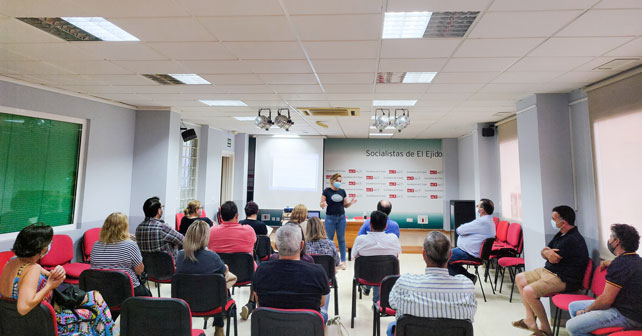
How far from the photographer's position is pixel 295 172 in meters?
9.08

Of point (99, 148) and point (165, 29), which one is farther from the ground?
point (165, 29)

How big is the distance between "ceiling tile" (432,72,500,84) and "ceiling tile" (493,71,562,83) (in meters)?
0.13

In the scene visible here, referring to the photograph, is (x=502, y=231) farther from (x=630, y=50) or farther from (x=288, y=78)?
(x=288, y=78)

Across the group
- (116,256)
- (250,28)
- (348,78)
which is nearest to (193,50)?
(250,28)

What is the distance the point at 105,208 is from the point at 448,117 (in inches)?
256

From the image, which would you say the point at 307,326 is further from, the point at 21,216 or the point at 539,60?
the point at 21,216

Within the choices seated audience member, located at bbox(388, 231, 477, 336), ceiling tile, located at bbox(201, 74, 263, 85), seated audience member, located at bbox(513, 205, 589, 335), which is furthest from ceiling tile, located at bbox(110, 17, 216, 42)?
seated audience member, located at bbox(513, 205, 589, 335)

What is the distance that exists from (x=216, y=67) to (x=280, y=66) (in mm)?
747

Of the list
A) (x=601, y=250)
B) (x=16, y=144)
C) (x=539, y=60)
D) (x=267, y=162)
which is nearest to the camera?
(x=539, y=60)

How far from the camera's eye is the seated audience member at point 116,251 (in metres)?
2.80

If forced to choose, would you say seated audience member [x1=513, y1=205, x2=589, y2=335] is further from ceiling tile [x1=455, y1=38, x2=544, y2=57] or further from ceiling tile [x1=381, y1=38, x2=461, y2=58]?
ceiling tile [x1=381, y1=38, x2=461, y2=58]

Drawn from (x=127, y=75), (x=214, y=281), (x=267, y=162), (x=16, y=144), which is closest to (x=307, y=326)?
(x=214, y=281)

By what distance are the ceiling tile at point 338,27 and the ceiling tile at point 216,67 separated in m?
1.07

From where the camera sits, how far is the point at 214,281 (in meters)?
2.47
